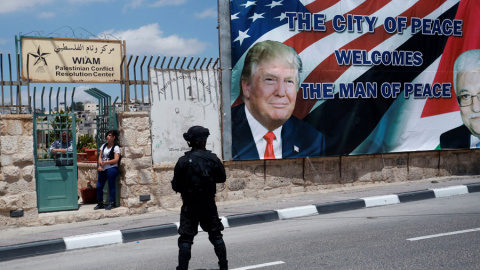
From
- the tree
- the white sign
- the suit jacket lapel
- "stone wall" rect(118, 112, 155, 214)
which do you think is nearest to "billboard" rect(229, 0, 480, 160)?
the suit jacket lapel

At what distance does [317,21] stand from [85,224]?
620cm

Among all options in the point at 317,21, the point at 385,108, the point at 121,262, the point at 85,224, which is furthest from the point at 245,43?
the point at 121,262

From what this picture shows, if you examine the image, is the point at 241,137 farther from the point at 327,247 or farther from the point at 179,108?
the point at 327,247

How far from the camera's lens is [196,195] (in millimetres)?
5152

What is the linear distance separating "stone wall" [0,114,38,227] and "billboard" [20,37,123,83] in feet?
2.88

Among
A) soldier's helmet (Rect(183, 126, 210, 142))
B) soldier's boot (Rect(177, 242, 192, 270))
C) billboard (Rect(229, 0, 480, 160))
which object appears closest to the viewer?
soldier's boot (Rect(177, 242, 192, 270))

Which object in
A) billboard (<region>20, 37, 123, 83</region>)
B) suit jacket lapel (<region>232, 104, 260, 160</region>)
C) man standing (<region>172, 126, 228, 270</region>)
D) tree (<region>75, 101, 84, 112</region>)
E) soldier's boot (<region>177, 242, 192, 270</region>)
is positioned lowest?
soldier's boot (<region>177, 242, 192, 270</region>)

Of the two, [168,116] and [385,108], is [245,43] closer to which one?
[168,116]

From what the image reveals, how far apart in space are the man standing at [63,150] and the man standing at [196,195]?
487cm

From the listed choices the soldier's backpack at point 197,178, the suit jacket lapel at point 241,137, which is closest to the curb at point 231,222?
the suit jacket lapel at point 241,137

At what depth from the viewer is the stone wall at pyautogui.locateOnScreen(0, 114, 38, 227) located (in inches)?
344

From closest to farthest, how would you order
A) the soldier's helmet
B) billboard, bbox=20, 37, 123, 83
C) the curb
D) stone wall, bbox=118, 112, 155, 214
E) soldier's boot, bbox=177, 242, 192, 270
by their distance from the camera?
soldier's boot, bbox=177, 242, 192, 270, the soldier's helmet, the curb, billboard, bbox=20, 37, 123, 83, stone wall, bbox=118, 112, 155, 214

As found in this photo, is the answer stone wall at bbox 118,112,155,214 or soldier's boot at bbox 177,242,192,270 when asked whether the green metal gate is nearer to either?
stone wall at bbox 118,112,155,214

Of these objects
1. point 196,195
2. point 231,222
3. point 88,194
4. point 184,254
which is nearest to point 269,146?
point 231,222
